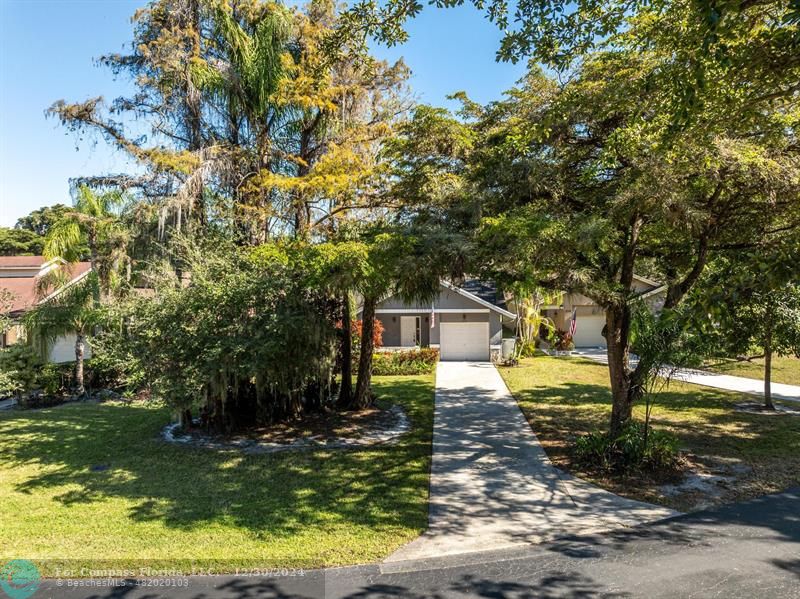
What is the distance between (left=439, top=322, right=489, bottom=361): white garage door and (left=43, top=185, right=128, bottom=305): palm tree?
46.8ft

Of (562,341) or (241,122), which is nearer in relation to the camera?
(241,122)

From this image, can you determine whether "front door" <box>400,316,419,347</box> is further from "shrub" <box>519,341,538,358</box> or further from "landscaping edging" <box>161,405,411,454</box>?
"landscaping edging" <box>161,405,411,454</box>

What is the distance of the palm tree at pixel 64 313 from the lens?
14727 mm

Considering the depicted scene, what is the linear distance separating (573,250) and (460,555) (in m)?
5.23

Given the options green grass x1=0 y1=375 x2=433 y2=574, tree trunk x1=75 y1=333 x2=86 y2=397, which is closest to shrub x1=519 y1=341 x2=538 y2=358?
green grass x1=0 y1=375 x2=433 y2=574

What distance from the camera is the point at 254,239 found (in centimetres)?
1271

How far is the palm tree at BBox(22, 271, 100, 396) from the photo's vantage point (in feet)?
48.3

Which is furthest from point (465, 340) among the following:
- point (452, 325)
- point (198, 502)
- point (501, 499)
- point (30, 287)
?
point (30, 287)

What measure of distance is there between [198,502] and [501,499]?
4401mm

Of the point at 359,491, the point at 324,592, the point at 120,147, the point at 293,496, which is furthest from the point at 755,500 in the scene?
the point at 120,147

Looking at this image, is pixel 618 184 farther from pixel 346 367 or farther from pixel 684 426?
pixel 346 367

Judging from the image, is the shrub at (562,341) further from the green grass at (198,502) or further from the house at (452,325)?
the green grass at (198,502)

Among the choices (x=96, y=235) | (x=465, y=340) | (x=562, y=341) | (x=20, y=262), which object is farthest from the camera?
(x=20, y=262)

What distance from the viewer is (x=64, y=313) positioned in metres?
14.9
